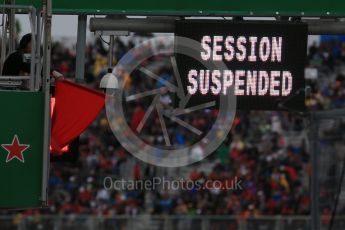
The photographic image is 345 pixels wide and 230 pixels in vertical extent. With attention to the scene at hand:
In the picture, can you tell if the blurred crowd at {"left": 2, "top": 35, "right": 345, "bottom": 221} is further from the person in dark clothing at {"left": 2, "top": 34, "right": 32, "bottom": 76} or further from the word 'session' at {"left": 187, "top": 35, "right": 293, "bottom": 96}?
Result: the person in dark clothing at {"left": 2, "top": 34, "right": 32, "bottom": 76}

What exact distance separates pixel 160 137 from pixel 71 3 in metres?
13.0

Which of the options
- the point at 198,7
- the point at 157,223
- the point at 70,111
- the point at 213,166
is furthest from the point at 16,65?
the point at 213,166

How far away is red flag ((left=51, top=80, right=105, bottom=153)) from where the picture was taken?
357 inches

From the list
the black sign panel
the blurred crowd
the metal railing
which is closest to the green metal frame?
the black sign panel

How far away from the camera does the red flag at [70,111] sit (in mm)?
9078

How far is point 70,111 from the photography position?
9.19 meters

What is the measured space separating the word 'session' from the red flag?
124cm

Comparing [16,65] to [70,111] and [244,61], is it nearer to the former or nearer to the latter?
[70,111]

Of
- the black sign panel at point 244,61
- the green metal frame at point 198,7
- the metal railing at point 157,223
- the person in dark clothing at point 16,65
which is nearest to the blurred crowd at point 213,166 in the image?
the metal railing at point 157,223

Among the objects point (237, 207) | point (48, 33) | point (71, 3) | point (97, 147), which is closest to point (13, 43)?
point (71, 3)

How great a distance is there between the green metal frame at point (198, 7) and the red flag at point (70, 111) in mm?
1542

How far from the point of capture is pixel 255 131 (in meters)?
23.3

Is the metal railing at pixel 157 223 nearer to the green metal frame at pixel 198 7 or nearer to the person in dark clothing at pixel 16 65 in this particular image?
the green metal frame at pixel 198 7

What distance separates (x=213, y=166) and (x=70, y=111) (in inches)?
517
